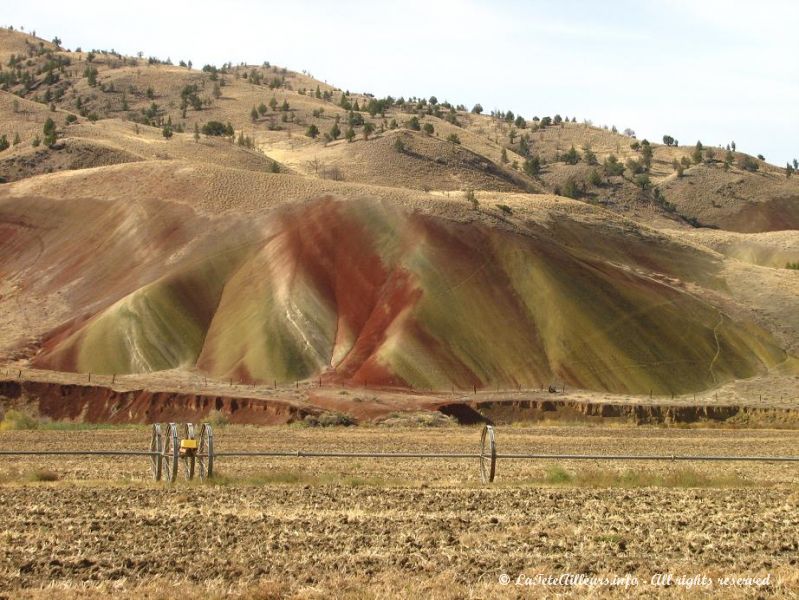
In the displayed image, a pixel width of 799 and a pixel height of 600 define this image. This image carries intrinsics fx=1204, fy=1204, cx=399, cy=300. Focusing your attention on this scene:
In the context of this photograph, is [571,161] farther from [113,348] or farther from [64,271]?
[113,348]

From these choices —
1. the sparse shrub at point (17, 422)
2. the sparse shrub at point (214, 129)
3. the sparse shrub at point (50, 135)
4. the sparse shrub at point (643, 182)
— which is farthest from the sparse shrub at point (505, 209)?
the sparse shrub at point (643, 182)

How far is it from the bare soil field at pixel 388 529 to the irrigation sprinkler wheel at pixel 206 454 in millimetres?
454

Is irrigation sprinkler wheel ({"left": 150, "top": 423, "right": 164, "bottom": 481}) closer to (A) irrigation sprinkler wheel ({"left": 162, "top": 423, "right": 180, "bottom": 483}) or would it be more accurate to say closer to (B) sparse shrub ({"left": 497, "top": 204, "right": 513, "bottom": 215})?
(A) irrigation sprinkler wheel ({"left": 162, "top": 423, "right": 180, "bottom": 483})

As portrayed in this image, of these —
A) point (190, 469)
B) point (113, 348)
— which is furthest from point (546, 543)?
point (113, 348)

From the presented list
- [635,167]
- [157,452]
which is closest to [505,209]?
[157,452]

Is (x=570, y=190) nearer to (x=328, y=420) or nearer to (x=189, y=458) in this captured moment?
(x=328, y=420)

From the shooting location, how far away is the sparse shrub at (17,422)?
57812mm

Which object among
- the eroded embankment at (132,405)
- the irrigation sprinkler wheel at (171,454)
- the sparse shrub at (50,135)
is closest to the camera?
the irrigation sprinkler wheel at (171,454)

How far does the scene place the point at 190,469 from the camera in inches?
1162

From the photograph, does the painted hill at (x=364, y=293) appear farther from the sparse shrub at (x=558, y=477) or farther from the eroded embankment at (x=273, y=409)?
the sparse shrub at (x=558, y=477)

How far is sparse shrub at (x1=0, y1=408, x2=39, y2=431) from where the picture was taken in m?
57.8

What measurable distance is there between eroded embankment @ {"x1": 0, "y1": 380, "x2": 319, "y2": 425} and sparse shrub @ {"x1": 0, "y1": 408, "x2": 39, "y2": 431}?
5566 mm

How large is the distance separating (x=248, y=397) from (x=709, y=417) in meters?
27.1

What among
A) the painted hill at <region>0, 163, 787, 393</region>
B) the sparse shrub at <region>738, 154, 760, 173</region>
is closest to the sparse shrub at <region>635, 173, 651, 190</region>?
the sparse shrub at <region>738, 154, 760, 173</region>
